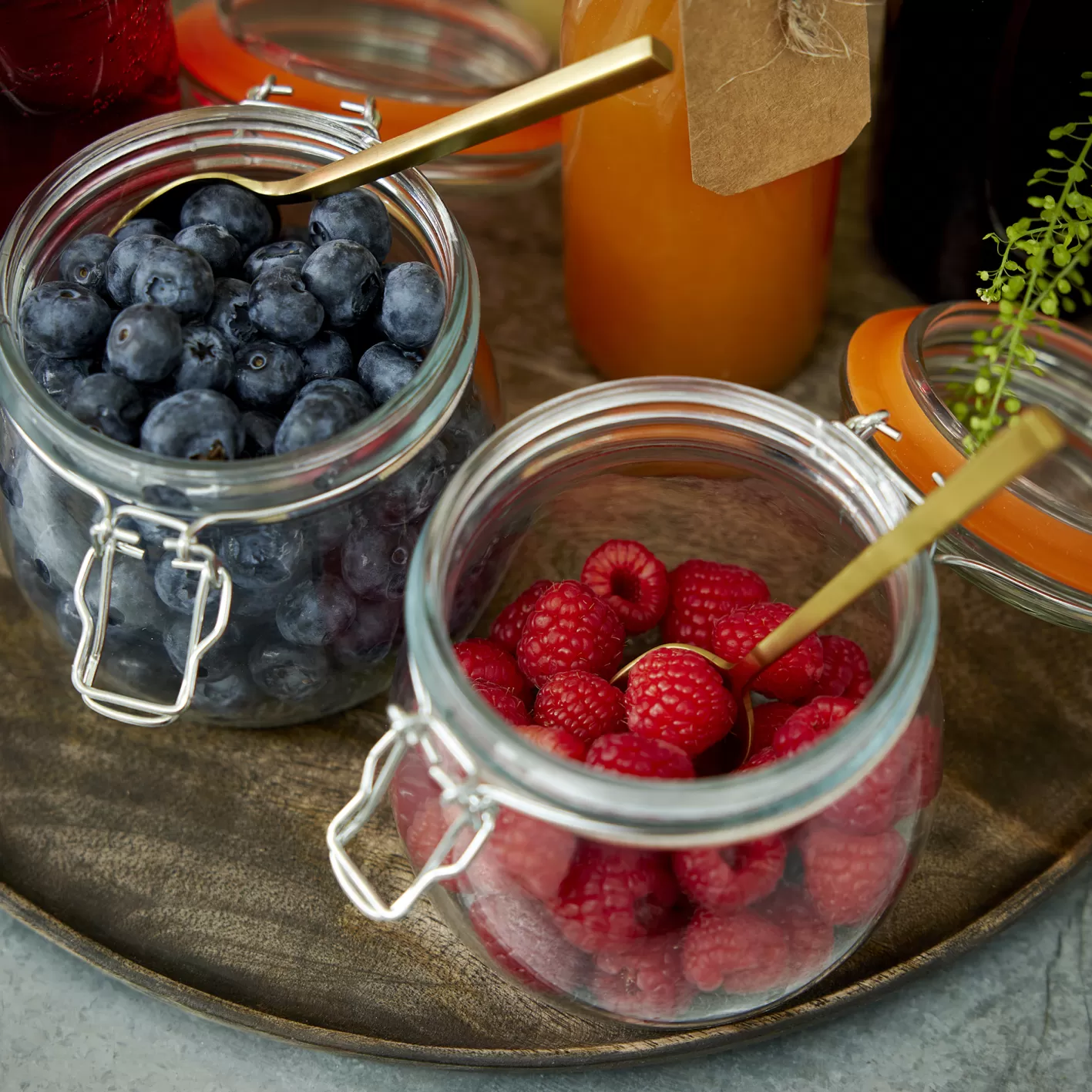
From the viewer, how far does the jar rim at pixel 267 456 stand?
578mm

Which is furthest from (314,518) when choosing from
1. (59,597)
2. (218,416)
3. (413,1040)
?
(413,1040)

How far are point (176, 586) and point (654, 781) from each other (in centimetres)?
28

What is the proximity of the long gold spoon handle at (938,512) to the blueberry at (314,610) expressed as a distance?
229 millimetres

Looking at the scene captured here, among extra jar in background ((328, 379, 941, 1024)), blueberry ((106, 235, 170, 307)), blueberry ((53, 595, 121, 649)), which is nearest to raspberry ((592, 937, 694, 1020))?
extra jar in background ((328, 379, 941, 1024))

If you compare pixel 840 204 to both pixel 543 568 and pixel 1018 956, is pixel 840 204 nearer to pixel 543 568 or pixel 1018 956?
pixel 543 568

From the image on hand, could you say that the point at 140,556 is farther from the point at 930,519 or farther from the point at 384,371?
the point at 930,519

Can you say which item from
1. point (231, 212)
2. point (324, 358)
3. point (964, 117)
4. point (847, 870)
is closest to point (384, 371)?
point (324, 358)

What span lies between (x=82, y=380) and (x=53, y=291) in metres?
0.06

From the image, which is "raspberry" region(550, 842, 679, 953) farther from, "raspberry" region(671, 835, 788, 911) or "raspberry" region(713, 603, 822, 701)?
"raspberry" region(713, 603, 822, 701)

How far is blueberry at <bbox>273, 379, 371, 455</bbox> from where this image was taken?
606mm

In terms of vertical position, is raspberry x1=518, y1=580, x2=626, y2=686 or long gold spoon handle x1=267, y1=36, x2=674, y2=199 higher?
long gold spoon handle x1=267, y1=36, x2=674, y2=199

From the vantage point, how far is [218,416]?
59 cm

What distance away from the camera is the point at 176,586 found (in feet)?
2.06

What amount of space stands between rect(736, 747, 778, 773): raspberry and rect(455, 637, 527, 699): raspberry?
129 millimetres
